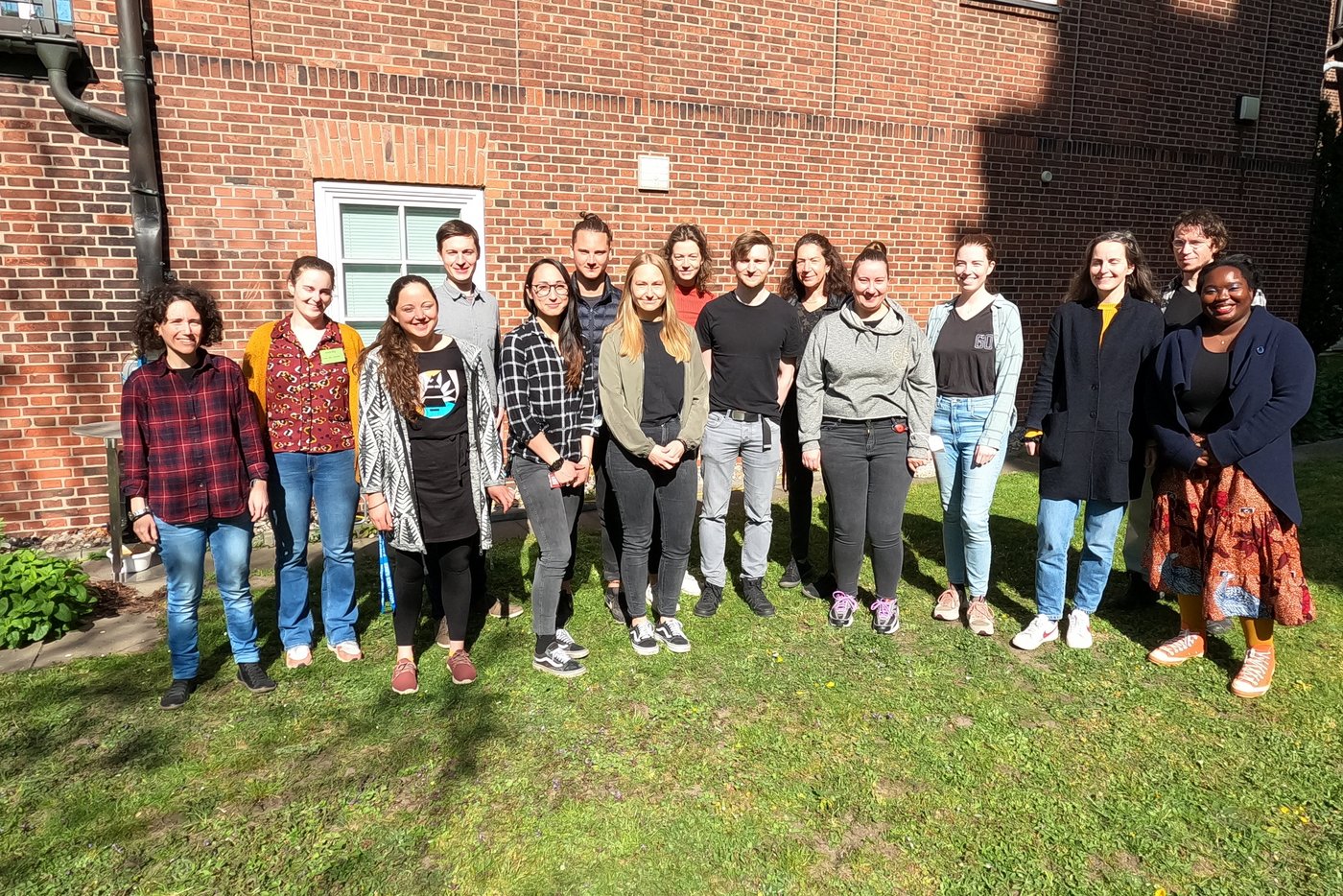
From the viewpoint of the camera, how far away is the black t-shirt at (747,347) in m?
4.54

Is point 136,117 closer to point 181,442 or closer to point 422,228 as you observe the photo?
point 422,228

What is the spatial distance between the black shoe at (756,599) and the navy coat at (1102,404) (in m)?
1.61

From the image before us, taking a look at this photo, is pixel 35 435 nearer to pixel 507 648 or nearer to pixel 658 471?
pixel 507 648

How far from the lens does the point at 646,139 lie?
7691 millimetres

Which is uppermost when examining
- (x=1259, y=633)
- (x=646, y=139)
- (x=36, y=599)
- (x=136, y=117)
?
(x=646, y=139)

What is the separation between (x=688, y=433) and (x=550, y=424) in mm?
670

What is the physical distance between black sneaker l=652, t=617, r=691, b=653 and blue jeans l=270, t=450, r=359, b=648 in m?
1.54

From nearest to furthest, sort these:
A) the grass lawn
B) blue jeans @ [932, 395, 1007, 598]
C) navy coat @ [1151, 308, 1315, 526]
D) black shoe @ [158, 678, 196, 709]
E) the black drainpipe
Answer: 1. the grass lawn
2. navy coat @ [1151, 308, 1315, 526]
3. black shoe @ [158, 678, 196, 709]
4. blue jeans @ [932, 395, 1007, 598]
5. the black drainpipe

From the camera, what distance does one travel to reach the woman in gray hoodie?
14.4 feet

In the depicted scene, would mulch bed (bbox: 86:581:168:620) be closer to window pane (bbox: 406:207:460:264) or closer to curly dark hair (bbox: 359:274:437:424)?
curly dark hair (bbox: 359:274:437:424)

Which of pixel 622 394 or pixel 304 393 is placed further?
pixel 622 394

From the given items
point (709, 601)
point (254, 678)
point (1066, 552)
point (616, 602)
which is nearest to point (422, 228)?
point (616, 602)

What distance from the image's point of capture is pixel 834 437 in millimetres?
4492

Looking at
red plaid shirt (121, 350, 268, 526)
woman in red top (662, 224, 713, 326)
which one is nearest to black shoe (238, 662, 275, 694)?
red plaid shirt (121, 350, 268, 526)
